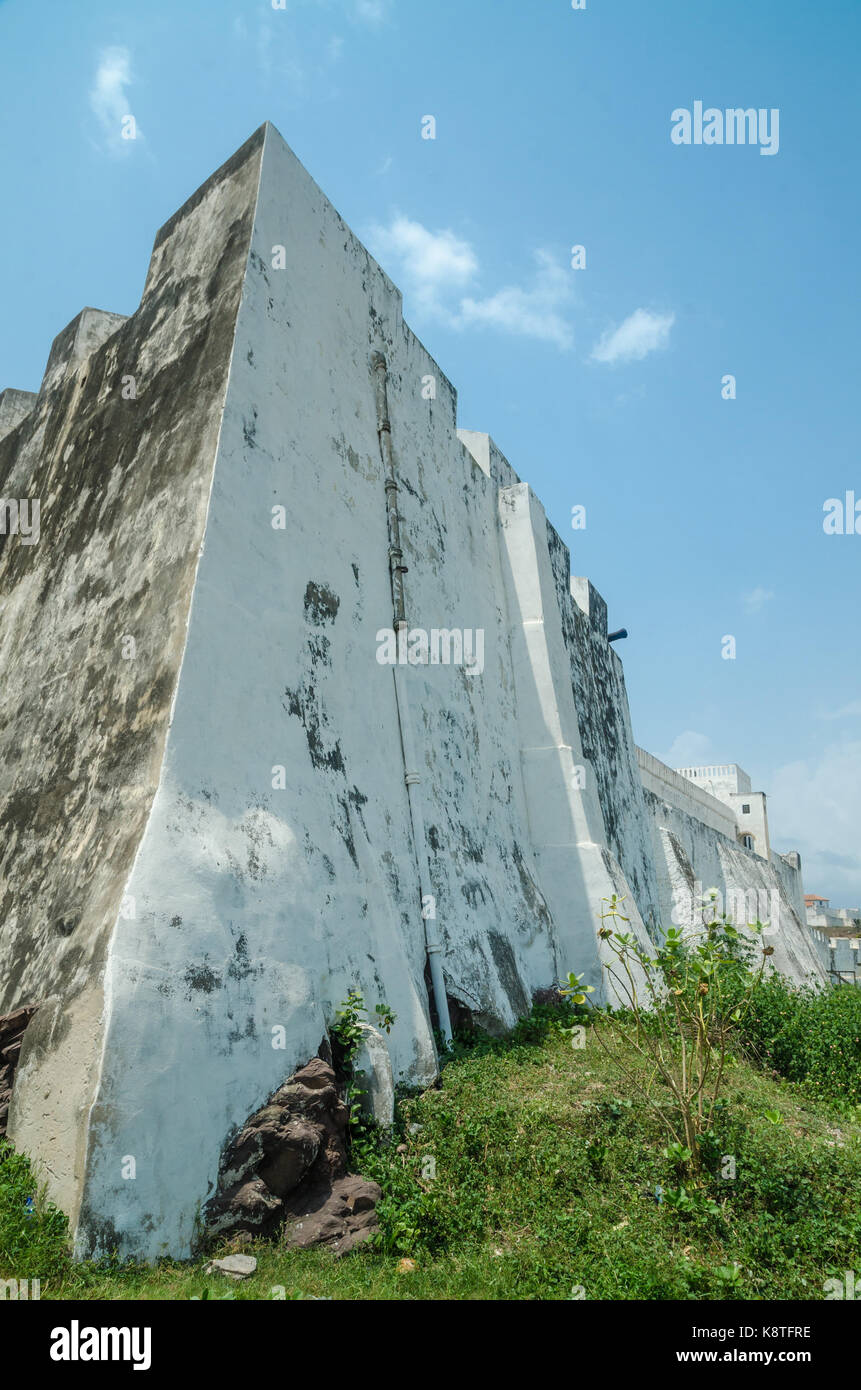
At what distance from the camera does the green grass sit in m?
3.53

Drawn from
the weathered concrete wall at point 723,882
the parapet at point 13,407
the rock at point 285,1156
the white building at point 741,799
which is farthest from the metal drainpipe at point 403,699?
the white building at point 741,799

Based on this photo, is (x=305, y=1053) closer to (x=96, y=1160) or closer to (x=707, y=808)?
(x=96, y=1160)

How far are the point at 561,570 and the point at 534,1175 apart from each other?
8945 mm

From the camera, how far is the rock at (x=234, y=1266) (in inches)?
141

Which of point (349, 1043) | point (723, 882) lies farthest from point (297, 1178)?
point (723, 882)

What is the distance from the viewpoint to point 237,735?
16.3ft

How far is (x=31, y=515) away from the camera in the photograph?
25.5 feet

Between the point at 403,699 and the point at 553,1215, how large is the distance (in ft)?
12.2

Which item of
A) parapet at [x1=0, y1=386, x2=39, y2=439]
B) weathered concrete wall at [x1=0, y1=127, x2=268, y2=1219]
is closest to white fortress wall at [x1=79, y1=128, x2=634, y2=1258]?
weathered concrete wall at [x1=0, y1=127, x2=268, y2=1219]

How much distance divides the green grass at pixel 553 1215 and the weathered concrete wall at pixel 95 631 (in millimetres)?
644

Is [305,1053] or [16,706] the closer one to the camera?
[305,1053]
